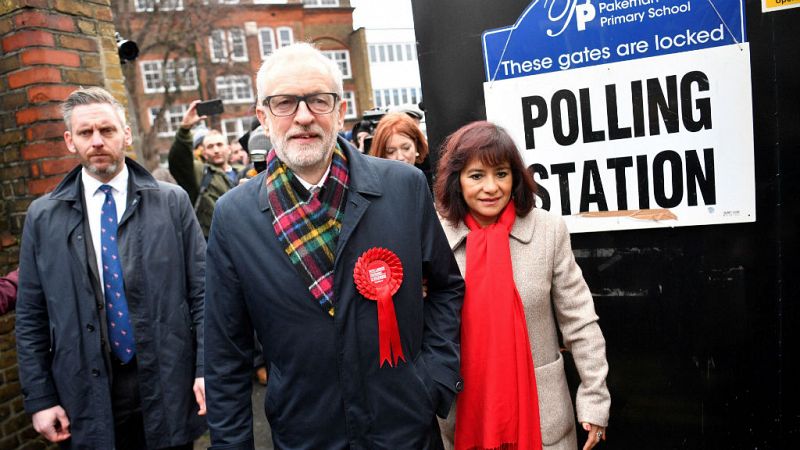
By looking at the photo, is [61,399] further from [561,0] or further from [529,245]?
[561,0]

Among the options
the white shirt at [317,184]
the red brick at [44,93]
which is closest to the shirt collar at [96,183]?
the red brick at [44,93]

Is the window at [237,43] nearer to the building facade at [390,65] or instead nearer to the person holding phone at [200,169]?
the building facade at [390,65]

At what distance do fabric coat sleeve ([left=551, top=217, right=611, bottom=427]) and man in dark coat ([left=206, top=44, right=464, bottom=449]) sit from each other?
524 millimetres

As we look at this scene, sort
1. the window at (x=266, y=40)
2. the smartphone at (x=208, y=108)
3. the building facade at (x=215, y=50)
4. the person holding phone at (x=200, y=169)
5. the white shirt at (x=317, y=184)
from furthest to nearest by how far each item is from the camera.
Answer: the window at (x=266, y=40)
the building facade at (x=215, y=50)
the person holding phone at (x=200, y=169)
the smartphone at (x=208, y=108)
the white shirt at (x=317, y=184)

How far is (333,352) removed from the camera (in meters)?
1.69

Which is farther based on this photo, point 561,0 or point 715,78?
point 561,0

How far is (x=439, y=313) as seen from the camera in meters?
1.93

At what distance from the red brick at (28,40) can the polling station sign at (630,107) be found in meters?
2.47

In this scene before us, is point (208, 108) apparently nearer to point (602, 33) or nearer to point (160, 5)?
point (602, 33)

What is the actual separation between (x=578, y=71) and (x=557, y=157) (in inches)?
15.6

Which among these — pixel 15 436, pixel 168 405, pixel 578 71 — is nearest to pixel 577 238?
pixel 578 71

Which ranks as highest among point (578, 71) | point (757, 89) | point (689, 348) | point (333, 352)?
point (578, 71)

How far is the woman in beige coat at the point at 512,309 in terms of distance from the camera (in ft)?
6.55

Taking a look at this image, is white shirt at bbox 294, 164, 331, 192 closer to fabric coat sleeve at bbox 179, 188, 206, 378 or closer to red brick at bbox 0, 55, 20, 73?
fabric coat sleeve at bbox 179, 188, 206, 378
